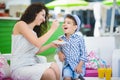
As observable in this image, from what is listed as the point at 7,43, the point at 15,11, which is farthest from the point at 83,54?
the point at 15,11

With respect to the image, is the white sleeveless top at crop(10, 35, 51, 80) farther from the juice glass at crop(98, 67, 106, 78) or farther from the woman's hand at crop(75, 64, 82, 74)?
the juice glass at crop(98, 67, 106, 78)

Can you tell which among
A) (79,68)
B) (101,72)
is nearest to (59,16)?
(101,72)

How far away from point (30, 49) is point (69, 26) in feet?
2.11

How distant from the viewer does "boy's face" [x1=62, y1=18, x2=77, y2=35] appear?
3232mm

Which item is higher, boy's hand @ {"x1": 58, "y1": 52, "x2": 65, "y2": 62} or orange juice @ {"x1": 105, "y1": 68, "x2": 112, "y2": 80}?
boy's hand @ {"x1": 58, "y1": 52, "x2": 65, "y2": 62}

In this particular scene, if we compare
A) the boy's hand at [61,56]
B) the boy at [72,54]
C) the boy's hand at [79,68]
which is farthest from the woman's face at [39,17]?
the boy's hand at [79,68]

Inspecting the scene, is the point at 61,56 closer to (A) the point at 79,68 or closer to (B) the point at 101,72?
(A) the point at 79,68

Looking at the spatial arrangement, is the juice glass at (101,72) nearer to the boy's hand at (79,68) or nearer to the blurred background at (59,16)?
the boy's hand at (79,68)

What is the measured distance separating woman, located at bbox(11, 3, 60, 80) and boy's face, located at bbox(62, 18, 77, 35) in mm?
360

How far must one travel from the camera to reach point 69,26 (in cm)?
328

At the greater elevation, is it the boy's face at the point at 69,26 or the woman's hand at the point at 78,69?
the boy's face at the point at 69,26

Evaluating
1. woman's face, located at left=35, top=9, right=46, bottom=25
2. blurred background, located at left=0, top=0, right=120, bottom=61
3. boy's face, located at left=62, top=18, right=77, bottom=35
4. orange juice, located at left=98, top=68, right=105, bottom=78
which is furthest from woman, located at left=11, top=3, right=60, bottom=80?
blurred background, located at left=0, top=0, right=120, bottom=61

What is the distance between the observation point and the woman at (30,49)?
2689 millimetres

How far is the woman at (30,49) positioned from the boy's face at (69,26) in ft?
1.18
